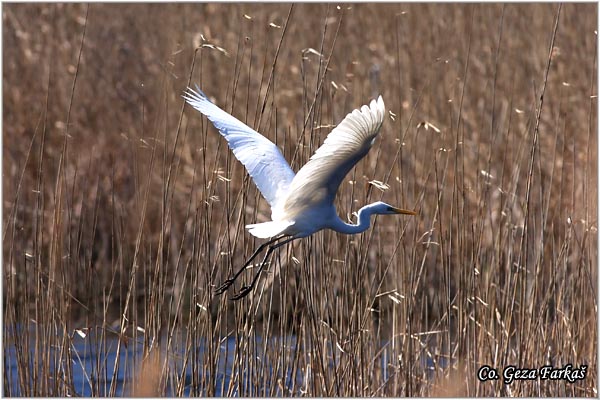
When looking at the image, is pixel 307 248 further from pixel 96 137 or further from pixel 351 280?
pixel 96 137

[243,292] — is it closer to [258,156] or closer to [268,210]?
[258,156]

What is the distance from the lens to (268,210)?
518cm

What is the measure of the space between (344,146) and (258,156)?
A: 52cm

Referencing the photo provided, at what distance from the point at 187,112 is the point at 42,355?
8.68ft

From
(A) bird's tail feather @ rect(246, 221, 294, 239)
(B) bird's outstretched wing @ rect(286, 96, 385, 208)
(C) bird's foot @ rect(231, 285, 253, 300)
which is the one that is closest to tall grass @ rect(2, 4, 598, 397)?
(C) bird's foot @ rect(231, 285, 253, 300)

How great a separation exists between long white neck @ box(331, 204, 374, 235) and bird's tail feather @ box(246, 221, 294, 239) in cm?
14

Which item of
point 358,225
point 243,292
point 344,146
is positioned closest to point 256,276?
point 243,292

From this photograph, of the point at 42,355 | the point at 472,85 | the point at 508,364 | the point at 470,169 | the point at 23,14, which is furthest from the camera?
the point at 23,14

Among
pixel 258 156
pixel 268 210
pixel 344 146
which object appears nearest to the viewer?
pixel 344 146


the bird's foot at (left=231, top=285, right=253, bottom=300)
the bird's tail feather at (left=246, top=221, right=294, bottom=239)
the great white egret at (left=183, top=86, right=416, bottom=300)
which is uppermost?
the great white egret at (left=183, top=86, right=416, bottom=300)

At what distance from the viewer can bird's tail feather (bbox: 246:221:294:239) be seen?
2762mm

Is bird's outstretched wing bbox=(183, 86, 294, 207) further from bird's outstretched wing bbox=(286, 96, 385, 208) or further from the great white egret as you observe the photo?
bird's outstretched wing bbox=(286, 96, 385, 208)

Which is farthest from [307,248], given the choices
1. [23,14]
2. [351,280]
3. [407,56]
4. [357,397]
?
[23,14]

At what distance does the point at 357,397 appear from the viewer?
3.15 metres
